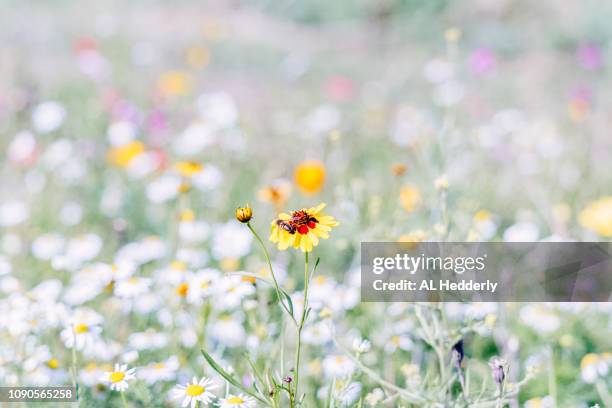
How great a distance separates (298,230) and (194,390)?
312 mm

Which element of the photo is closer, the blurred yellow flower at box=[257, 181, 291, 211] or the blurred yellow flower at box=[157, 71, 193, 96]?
the blurred yellow flower at box=[257, 181, 291, 211]

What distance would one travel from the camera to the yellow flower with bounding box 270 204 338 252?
1.03 meters

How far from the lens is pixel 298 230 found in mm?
1038

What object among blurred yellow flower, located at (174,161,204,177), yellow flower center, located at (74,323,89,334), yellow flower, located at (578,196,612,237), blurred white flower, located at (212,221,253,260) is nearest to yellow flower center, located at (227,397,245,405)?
yellow flower center, located at (74,323,89,334)

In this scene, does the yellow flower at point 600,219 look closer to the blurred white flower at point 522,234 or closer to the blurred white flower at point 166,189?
the blurred white flower at point 522,234

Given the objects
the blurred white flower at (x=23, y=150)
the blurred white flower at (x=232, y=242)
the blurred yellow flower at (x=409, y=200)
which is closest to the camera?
the blurred white flower at (x=232, y=242)

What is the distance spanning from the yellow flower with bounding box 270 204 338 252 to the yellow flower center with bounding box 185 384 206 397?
0.27 metres

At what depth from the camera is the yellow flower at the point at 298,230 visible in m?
1.03

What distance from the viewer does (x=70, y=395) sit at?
1256 millimetres

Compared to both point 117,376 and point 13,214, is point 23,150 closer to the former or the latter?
point 13,214

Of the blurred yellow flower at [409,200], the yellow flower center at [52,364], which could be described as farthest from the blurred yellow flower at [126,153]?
the yellow flower center at [52,364]

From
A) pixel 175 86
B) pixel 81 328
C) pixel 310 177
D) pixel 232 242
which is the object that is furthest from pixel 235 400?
pixel 175 86

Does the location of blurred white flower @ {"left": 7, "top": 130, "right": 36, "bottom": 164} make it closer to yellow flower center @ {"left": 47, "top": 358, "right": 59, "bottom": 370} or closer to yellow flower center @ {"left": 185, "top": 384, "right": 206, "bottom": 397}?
yellow flower center @ {"left": 47, "top": 358, "right": 59, "bottom": 370}

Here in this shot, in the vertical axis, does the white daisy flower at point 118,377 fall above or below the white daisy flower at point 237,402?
above
